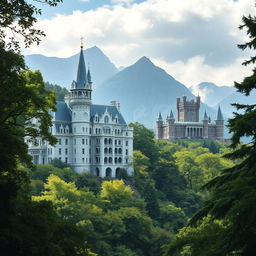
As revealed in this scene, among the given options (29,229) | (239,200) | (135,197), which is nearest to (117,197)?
(135,197)

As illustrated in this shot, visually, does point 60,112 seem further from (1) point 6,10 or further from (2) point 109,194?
(1) point 6,10

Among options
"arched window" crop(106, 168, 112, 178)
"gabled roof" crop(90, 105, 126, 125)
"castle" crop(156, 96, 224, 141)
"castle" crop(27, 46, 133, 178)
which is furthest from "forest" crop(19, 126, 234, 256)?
"castle" crop(156, 96, 224, 141)

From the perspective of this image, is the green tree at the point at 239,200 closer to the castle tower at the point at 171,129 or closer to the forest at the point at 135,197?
the forest at the point at 135,197

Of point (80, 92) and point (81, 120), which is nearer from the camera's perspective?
point (81, 120)

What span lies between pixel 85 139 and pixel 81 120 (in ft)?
9.72

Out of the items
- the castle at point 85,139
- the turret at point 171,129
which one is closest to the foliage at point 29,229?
the castle at point 85,139

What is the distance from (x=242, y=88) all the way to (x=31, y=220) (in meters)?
7.94

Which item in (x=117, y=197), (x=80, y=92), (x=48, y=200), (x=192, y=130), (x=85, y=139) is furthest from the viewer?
(x=192, y=130)

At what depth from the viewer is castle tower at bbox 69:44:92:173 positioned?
268 ft

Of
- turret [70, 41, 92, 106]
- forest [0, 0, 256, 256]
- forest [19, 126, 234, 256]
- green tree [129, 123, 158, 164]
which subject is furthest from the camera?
green tree [129, 123, 158, 164]

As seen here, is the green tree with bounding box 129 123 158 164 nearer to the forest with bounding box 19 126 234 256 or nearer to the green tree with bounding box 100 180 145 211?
the forest with bounding box 19 126 234 256

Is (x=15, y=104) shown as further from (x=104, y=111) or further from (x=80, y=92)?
(x=104, y=111)

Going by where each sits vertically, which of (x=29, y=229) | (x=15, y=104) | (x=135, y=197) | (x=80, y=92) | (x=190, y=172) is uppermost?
(x=80, y=92)

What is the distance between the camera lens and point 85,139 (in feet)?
271
